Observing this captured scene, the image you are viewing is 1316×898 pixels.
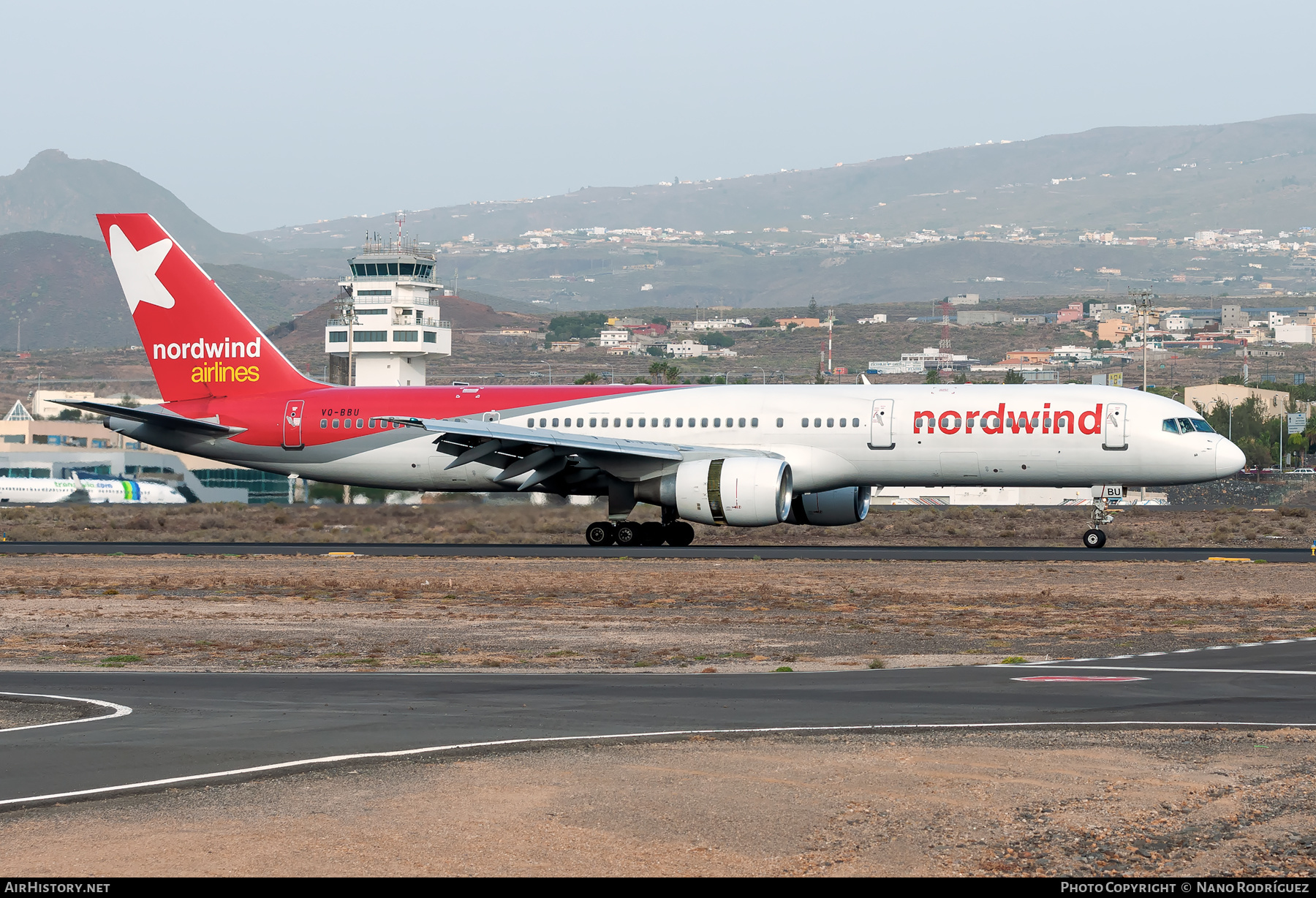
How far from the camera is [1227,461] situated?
3847 cm

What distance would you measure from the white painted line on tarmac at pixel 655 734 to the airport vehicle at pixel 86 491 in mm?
79019

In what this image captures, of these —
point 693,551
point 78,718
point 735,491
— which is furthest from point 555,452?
point 78,718

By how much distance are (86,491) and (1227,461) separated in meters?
68.8

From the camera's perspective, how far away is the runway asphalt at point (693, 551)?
3728 cm

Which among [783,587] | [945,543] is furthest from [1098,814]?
[945,543]

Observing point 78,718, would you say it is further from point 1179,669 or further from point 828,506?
point 828,506

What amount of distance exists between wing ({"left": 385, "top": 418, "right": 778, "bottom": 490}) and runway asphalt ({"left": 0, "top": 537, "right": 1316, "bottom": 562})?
84.0 inches

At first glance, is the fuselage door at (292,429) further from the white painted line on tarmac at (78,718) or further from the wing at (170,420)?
the white painted line on tarmac at (78,718)

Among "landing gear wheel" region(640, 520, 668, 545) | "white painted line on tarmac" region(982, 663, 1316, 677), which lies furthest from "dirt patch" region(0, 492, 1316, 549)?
"white painted line on tarmac" region(982, 663, 1316, 677)

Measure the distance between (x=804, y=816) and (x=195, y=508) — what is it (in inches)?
2169

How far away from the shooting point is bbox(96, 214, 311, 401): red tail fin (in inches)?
1769

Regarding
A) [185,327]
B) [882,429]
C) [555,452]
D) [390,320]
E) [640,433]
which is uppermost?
[390,320]

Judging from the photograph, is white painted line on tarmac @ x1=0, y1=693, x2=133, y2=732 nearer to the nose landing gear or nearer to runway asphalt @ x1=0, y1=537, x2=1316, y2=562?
runway asphalt @ x1=0, y1=537, x2=1316, y2=562

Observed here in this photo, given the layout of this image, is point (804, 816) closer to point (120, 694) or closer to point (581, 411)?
point (120, 694)
